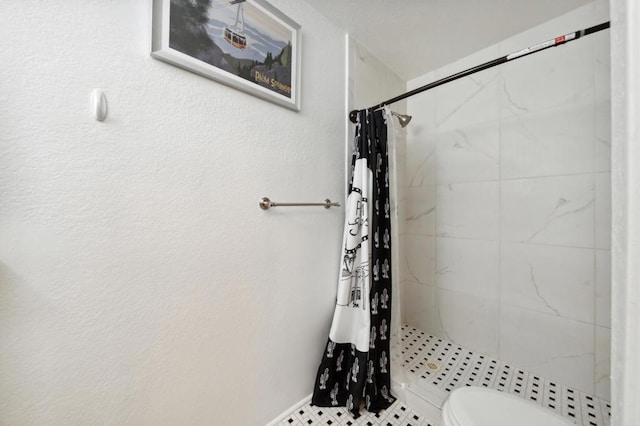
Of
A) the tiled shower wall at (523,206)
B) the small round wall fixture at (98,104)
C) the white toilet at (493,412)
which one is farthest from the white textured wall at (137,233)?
the tiled shower wall at (523,206)

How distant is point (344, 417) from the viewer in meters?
1.13

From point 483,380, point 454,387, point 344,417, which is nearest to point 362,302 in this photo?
point 344,417

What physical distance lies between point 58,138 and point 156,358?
688mm

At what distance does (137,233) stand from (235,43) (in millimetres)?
753

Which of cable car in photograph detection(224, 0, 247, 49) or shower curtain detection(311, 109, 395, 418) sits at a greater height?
cable car in photograph detection(224, 0, 247, 49)

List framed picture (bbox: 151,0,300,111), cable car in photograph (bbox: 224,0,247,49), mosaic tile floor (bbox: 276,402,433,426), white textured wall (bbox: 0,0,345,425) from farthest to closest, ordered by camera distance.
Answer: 1. mosaic tile floor (bbox: 276,402,433,426)
2. cable car in photograph (bbox: 224,0,247,49)
3. framed picture (bbox: 151,0,300,111)
4. white textured wall (bbox: 0,0,345,425)

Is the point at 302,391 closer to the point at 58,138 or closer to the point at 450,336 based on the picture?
the point at 450,336

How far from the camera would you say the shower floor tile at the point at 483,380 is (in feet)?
3.78

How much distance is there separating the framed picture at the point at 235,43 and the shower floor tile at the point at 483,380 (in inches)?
62.0

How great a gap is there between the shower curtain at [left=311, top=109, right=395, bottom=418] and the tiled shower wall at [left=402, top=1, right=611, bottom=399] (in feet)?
2.39

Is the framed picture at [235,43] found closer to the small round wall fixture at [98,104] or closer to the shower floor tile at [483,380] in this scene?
the small round wall fixture at [98,104]

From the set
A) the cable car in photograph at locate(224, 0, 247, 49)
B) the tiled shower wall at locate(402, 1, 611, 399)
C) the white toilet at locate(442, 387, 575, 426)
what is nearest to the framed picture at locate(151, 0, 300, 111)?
the cable car in photograph at locate(224, 0, 247, 49)

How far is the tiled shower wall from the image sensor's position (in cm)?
122

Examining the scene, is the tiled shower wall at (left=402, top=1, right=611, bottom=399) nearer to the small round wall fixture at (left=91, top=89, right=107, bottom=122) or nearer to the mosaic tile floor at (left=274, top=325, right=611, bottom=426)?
the mosaic tile floor at (left=274, top=325, right=611, bottom=426)
